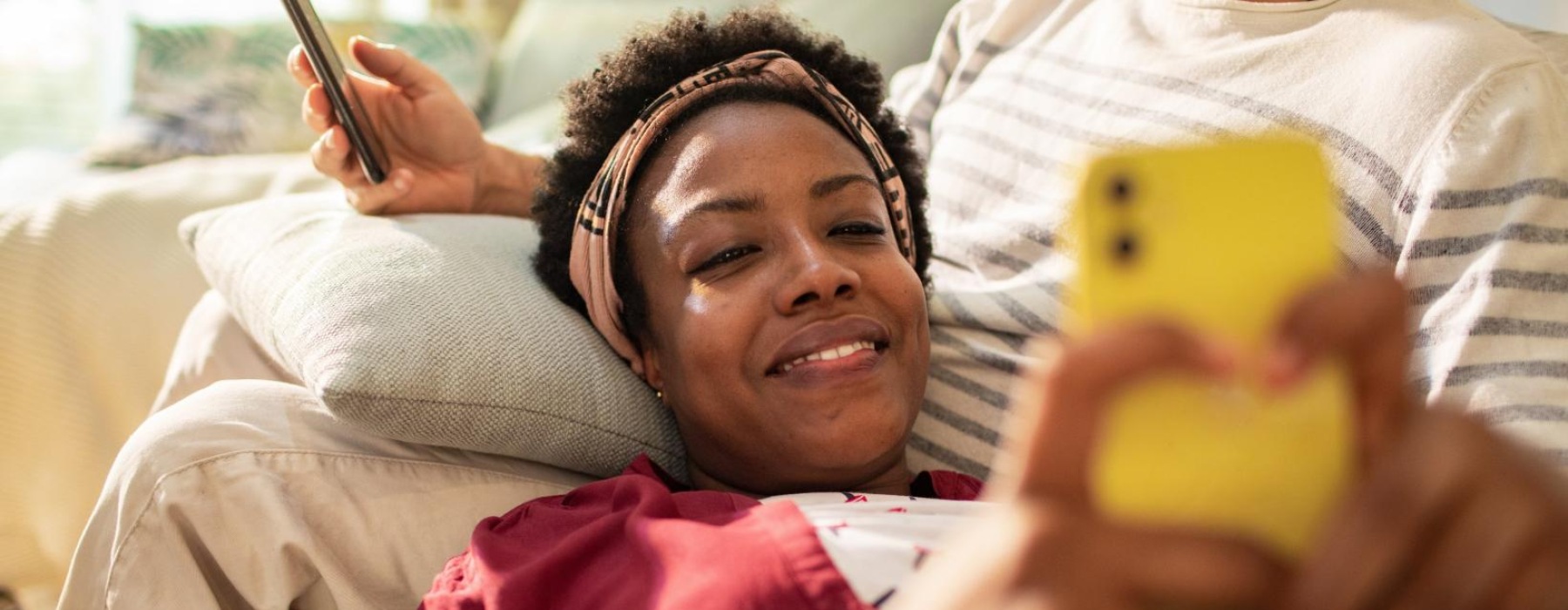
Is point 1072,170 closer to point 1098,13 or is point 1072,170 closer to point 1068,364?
point 1098,13

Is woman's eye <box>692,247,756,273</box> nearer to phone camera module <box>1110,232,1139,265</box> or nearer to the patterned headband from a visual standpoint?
the patterned headband

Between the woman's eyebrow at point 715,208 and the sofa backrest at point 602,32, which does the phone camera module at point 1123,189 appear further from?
the sofa backrest at point 602,32

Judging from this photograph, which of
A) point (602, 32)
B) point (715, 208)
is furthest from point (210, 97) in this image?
point (715, 208)

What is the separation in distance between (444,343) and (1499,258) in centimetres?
77

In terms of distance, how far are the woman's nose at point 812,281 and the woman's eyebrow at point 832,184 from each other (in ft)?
0.18

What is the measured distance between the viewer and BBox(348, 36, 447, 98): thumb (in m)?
1.29

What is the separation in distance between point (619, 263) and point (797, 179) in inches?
7.7

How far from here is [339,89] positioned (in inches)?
47.9

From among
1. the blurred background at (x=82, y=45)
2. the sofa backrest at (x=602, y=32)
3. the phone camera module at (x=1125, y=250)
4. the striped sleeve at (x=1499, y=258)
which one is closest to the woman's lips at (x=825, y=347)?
the striped sleeve at (x=1499, y=258)

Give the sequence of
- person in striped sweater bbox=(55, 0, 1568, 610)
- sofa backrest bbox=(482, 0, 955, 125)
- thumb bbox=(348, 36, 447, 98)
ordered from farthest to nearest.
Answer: sofa backrest bbox=(482, 0, 955, 125) < thumb bbox=(348, 36, 447, 98) < person in striped sweater bbox=(55, 0, 1568, 610)

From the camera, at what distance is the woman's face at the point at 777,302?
921 millimetres

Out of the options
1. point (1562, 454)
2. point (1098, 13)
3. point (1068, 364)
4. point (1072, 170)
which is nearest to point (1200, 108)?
point (1072, 170)

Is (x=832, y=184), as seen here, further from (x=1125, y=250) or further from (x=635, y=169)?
(x=1125, y=250)

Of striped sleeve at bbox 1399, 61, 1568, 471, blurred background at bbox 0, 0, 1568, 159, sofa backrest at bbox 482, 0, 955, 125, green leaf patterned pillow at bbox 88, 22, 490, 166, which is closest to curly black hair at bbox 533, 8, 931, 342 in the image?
striped sleeve at bbox 1399, 61, 1568, 471
